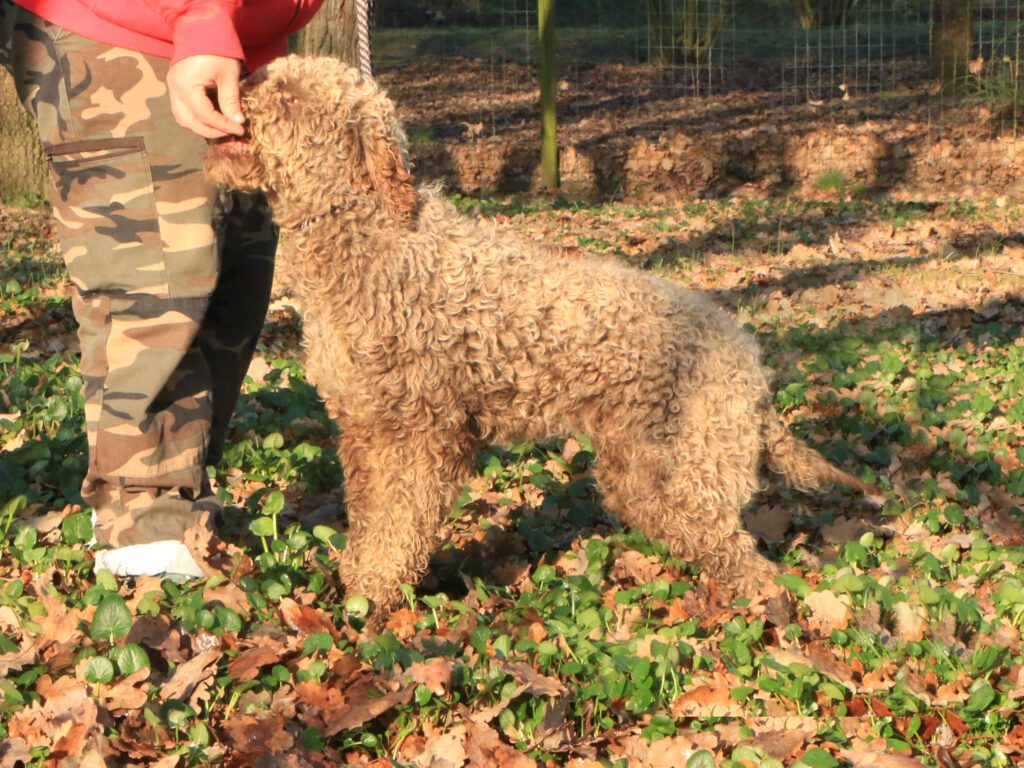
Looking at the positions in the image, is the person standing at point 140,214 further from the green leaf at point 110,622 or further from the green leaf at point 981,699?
the green leaf at point 981,699

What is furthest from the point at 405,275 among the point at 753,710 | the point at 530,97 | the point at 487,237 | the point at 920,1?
the point at 920,1

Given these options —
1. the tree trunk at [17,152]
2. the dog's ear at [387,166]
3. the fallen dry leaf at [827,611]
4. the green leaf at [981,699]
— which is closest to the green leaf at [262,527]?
the dog's ear at [387,166]

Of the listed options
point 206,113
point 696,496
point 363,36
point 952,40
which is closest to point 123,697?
point 206,113

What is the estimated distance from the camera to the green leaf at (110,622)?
3.24 m

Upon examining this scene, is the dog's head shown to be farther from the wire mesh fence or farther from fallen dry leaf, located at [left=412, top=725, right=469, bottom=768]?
the wire mesh fence

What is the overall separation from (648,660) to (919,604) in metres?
1.08

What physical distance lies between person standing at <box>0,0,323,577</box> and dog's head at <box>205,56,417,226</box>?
0.08 meters

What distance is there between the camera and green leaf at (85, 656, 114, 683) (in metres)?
3.08

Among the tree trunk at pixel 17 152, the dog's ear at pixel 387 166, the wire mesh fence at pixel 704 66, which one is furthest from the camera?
the wire mesh fence at pixel 704 66

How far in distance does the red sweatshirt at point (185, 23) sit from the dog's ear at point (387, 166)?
0.43 m

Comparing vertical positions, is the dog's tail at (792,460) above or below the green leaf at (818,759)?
above

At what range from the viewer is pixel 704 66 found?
A: 1956cm

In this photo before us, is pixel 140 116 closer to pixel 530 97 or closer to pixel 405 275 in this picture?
pixel 405 275

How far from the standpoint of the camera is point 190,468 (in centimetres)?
384
